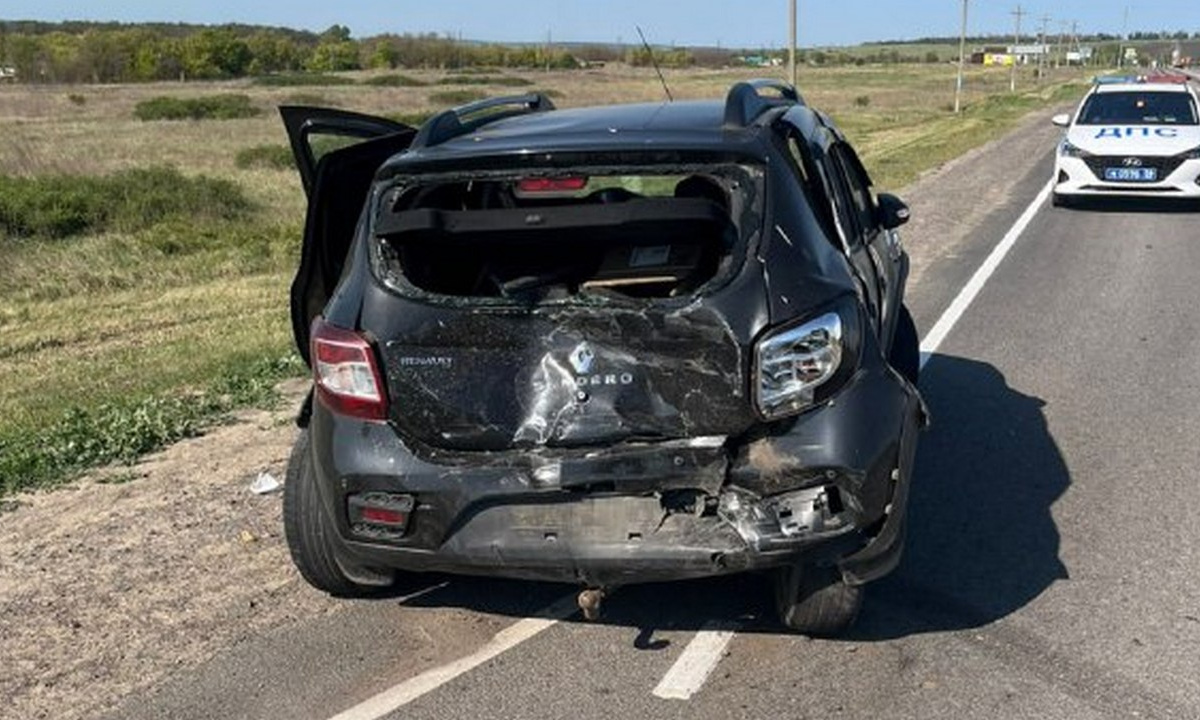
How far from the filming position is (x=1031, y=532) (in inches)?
200

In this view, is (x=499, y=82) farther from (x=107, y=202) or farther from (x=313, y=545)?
(x=313, y=545)

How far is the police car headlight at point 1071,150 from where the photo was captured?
635 inches

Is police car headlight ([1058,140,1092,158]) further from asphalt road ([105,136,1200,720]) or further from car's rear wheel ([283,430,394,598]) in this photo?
car's rear wheel ([283,430,394,598])

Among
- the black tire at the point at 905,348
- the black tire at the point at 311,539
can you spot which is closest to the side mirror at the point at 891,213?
the black tire at the point at 905,348

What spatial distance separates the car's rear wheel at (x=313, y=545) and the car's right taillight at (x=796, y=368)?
57.0 inches

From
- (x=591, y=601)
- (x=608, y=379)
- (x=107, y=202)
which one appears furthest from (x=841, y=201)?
(x=107, y=202)

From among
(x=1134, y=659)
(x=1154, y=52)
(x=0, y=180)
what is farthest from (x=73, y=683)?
(x=1154, y=52)

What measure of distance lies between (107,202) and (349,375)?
21.9 m

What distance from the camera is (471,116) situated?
16.5 feet

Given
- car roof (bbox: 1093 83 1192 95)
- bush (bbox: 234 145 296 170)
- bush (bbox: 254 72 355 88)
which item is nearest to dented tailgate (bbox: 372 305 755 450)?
car roof (bbox: 1093 83 1192 95)

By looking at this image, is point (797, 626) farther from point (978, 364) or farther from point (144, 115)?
point (144, 115)

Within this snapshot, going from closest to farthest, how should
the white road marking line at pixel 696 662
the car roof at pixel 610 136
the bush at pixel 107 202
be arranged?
1. the white road marking line at pixel 696 662
2. the car roof at pixel 610 136
3. the bush at pixel 107 202

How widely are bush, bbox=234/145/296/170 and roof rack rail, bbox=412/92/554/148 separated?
31.2 m

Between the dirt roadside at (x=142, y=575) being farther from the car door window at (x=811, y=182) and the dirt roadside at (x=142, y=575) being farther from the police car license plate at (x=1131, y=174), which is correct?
the police car license plate at (x=1131, y=174)
